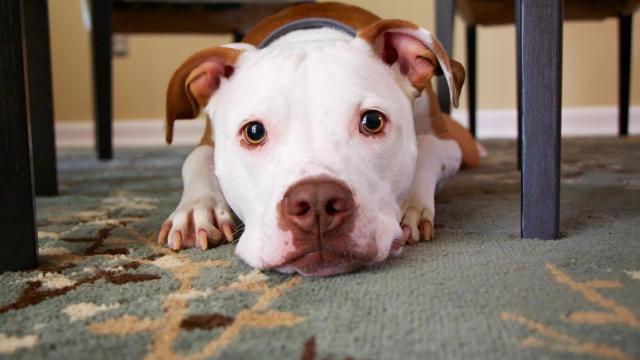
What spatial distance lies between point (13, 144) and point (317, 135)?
475mm

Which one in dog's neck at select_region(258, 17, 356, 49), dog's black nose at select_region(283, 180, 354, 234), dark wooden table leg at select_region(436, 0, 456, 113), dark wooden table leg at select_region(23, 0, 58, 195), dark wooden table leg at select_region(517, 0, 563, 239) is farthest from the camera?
dark wooden table leg at select_region(436, 0, 456, 113)

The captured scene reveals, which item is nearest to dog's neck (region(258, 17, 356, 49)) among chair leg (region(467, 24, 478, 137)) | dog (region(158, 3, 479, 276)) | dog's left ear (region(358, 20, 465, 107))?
dog (region(158, 3, 479, 276))

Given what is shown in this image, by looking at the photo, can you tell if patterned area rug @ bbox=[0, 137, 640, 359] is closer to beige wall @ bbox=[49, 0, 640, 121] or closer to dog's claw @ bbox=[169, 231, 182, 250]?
dog's claw @ bbox=[169, 231, 182, 250]

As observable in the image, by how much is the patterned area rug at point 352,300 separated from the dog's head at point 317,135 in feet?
0.19

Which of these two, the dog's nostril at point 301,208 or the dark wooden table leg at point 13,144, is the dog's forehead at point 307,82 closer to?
the dog's nostril at point 301,208

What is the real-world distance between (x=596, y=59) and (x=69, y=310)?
13.1 feet

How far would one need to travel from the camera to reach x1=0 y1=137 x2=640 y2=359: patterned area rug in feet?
2.46

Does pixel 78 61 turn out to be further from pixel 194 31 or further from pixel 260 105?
pixel 260 105

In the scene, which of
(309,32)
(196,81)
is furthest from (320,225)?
(309,32)

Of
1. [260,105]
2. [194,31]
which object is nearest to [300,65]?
[260,105]

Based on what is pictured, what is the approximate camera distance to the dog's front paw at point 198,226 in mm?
1262

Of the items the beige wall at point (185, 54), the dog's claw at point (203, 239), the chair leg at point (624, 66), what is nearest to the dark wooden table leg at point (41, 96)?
the dog's claw at point (203, 239)

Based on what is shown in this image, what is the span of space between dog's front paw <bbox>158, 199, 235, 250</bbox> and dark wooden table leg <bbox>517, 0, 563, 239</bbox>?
55 cm

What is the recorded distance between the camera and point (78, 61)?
4.31 m
